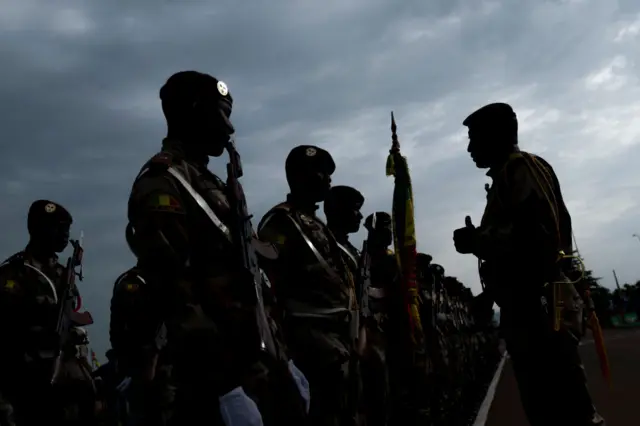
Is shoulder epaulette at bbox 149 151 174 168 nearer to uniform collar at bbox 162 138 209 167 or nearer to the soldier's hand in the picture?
uniform collar at bbox 162 138 209 167

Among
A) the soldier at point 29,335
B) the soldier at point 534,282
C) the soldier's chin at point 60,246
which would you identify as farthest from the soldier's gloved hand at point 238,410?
the soldier's chin at point 60,246

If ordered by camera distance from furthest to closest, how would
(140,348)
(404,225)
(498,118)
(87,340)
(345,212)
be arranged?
(87,340), (345,212), (404,225), (140,348), (498,118)

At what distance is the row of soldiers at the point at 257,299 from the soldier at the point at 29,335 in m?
0.01

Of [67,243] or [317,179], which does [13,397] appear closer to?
[67,243]

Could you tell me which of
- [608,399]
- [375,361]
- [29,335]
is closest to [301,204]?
[375,361]

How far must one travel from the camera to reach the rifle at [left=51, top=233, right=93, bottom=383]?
5.84 m

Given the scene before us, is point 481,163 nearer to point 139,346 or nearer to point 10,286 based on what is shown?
point 139,346

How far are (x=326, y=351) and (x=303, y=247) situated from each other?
78 cm

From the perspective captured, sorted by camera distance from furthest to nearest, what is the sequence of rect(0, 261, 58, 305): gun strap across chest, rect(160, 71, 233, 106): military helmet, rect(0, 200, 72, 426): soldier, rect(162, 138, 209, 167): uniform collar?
rect(0, 261, 58, 305): gun strap across chest < rect(0, 200, 72, 426): soldier < rect(160, 71, 233, 106): military helmet < rect(162, 138, 209, 167): uniform collar

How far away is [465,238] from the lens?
4293 millimetres

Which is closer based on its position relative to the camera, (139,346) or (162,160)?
(162,160)

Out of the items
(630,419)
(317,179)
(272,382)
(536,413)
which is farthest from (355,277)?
(630,419)

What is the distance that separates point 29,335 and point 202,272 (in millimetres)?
3882

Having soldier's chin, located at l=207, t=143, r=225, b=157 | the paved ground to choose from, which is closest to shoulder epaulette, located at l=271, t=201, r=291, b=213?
soldier's chin, located at l=207, t=143, r=225, b=157
